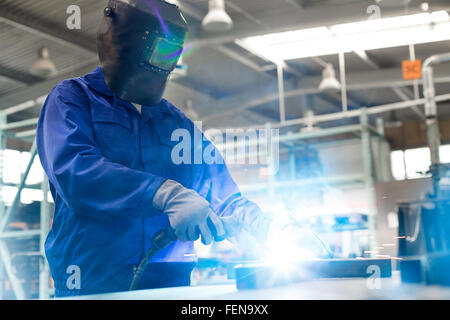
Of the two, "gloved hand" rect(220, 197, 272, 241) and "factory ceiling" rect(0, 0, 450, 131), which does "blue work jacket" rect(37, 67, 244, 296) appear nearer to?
"gloved hand" rect(220, 197, 272, 241)

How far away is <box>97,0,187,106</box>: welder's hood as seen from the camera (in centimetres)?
98

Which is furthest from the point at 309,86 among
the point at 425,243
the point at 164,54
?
the point at 425,243

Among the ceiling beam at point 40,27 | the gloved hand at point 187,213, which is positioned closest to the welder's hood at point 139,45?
the gloved hand at point 187,213

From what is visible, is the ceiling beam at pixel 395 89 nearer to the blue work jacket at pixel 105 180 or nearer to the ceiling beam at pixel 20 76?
the ceiling beam at pixel 20 76

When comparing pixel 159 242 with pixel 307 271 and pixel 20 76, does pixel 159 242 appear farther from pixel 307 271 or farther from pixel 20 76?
pixel 20 76

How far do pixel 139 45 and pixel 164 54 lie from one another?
0.18 ft

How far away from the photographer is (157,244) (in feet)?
2.89

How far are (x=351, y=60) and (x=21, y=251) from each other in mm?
4358

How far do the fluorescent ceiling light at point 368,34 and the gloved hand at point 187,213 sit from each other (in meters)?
2.73

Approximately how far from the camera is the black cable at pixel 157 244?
864 mm

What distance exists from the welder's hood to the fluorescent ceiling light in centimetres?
246

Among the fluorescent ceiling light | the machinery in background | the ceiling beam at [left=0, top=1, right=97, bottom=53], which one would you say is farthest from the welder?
the fluorescent ceiling light

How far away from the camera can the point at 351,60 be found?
6.21 meters

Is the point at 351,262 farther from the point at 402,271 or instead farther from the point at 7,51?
the point at 7,51
